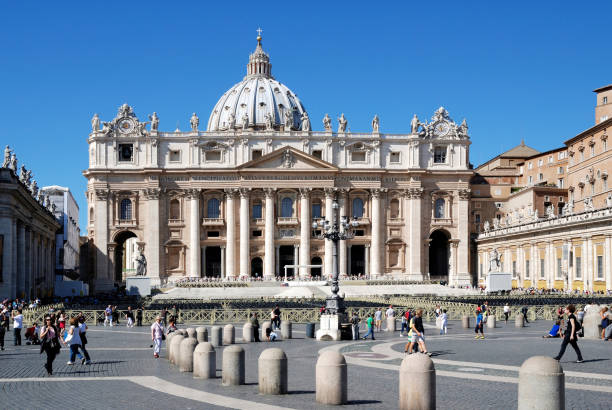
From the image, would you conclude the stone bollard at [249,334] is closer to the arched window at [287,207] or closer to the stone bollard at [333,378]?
the stone bollard at [333,378]

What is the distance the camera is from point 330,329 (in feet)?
102

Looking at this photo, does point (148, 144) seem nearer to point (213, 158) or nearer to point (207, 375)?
point (213, 158)

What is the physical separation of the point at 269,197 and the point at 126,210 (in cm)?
1768

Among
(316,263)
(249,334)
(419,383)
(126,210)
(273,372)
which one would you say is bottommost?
(249,334)

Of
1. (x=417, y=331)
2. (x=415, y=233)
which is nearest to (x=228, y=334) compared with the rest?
(x=417, y=331)

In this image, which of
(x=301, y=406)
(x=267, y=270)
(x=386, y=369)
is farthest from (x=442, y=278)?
(x=301, y=406)

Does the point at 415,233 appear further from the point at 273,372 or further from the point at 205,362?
the point at 273,372

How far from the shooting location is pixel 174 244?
95312 millimetres

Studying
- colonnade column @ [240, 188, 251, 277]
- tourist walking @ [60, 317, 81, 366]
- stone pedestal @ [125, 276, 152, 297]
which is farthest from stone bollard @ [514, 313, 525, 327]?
colonnade column @ [240, 188, 251, 277]

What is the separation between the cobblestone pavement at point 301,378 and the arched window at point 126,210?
221ft

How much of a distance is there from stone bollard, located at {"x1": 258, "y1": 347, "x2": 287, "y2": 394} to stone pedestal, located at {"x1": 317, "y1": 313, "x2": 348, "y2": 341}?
49.3ft

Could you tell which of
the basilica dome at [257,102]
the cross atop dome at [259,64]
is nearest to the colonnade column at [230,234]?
the basilica dome at [257,102]

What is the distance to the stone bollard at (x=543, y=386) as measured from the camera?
12070mm

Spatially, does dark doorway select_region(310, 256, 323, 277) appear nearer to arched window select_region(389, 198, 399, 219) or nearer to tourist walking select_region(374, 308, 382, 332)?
arched window select_region(389, 198, 399, 219)
